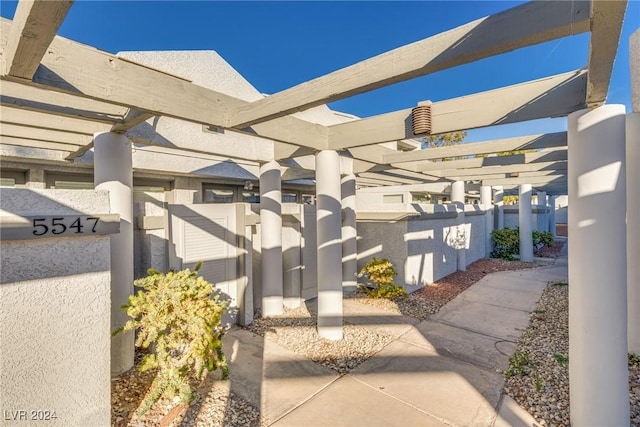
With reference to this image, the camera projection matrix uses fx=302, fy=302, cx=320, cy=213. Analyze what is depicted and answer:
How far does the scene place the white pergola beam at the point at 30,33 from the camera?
1679 millimetres

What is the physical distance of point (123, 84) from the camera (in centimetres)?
280

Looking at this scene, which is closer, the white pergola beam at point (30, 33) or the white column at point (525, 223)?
the white pergola beam at point (30, 33)

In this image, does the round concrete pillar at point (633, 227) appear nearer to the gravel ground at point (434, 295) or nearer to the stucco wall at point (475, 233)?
the gravel ground at point (434, 295)

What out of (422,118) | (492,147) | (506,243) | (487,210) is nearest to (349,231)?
(492,147)

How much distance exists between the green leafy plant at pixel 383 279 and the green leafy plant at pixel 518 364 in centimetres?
313

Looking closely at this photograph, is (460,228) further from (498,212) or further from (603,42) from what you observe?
(603,42)

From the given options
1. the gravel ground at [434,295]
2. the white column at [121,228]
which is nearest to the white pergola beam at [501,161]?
the gravel ground at [434,295]

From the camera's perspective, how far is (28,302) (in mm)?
2461

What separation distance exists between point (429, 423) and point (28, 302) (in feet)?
13.3

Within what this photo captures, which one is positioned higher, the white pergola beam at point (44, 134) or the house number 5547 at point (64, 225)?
the white pergola beam at point (44, 134)

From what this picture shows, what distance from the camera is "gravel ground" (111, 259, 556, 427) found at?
3.40m

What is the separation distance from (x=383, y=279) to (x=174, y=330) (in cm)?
552

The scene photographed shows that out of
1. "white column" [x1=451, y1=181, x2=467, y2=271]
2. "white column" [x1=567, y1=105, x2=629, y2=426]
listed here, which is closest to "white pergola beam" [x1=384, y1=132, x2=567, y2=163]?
"white column" [x1=567, y1=105, x2=629, y2=426]

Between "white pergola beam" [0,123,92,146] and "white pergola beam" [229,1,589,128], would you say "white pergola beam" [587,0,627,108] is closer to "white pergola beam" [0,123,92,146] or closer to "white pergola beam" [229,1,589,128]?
"white pergola beam" [229,1,589,128]
